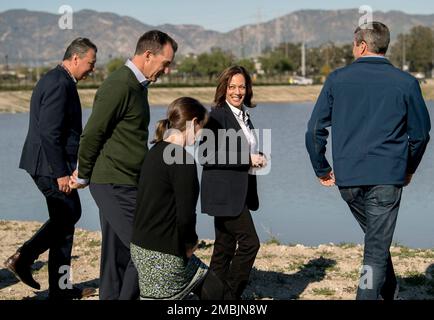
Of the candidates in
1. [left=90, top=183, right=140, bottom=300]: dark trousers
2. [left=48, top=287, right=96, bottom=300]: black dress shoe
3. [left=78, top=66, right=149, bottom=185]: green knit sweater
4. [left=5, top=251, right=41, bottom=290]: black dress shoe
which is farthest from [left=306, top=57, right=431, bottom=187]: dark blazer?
[left=5, top=251, right=41, bottom=290]: black dress shoe

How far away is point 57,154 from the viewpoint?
6.19 metres

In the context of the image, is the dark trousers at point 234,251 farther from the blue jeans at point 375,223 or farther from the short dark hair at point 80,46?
the short dark hair at point 80,46

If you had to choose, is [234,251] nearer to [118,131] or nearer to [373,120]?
[118,131]

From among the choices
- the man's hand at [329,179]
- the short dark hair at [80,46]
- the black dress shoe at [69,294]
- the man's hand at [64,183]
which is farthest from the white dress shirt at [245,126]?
the black dress shoe at [69,294]

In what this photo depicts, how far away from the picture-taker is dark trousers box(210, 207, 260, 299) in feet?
19.9

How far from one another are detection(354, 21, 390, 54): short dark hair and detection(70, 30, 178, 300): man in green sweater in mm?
1245

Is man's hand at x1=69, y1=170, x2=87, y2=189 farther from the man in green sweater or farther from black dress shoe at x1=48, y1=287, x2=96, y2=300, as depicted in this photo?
black dress shoe at x1=48, y1=287, x2=96, y2=300

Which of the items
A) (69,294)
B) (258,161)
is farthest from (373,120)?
(69,294)

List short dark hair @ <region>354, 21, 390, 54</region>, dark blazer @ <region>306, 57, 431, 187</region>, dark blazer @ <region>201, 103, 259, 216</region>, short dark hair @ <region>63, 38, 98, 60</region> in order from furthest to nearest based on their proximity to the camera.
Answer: short dark hair @ <region>63, 38, 98, 60</region> < dark blazer @ <region>201, 103, 259, 216</region> < short dark hair @ <region>354, 21, 390, 54</region> < dark blazer @ <region>306, 57, 431, 187</region>

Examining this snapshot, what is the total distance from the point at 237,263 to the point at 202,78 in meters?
96.9

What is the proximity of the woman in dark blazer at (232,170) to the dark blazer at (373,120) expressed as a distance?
0.91 m

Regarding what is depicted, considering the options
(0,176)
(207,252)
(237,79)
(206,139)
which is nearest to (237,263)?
(206,139)

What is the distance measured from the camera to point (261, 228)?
1210 cm

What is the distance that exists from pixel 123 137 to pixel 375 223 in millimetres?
1729
